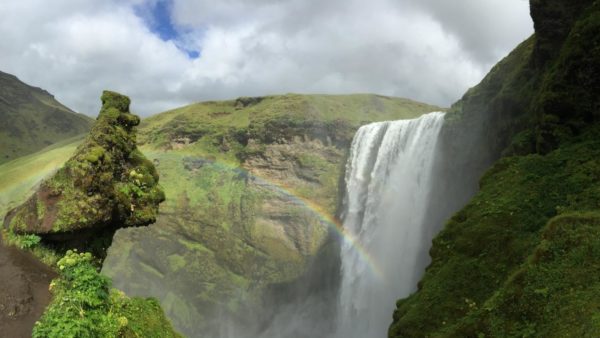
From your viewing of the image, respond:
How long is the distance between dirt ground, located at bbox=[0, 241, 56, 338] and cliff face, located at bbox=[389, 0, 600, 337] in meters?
11.0

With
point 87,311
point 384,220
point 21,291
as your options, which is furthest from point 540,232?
point 384,220

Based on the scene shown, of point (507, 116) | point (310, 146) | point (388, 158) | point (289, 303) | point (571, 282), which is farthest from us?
point (310, 146)

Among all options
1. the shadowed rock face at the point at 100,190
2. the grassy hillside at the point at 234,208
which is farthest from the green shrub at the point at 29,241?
the grassy hillside at the point at 234,208

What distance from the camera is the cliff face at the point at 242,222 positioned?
79.2 meters

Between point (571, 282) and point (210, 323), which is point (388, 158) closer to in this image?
point (210, 323)

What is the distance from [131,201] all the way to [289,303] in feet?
205

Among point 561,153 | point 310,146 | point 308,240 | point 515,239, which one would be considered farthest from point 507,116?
point 310,146

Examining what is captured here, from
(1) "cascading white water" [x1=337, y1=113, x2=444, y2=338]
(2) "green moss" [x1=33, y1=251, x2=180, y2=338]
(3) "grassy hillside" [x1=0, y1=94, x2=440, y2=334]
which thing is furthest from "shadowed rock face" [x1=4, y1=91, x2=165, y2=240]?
(3) "grassy hillside" [x1=0, y1=94, x2=440, y2=334]

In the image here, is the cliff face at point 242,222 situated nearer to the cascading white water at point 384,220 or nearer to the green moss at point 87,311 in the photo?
the cascading white water at point 384,220

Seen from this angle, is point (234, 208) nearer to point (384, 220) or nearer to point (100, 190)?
point (384, 220)

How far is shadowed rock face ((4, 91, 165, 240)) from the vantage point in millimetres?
16734

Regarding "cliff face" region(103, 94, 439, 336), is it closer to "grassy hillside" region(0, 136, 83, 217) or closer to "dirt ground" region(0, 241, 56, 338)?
"grassy hillside" region(0, 136, 83, 217)

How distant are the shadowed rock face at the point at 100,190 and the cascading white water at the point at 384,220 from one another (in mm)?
31361

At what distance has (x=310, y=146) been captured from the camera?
9175 cm
